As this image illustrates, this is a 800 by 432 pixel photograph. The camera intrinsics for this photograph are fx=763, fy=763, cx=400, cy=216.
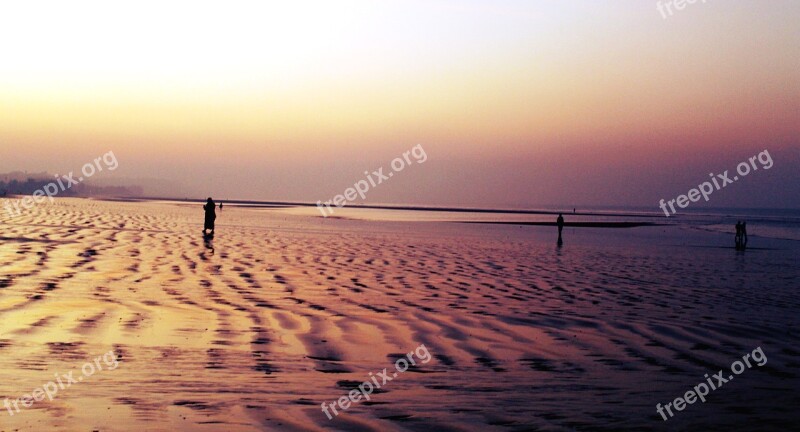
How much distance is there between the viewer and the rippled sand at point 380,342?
A: 7.71 m

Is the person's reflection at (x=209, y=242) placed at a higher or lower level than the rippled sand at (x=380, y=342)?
higher

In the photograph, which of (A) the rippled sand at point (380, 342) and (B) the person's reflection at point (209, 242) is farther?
(B) the person's reflection at point (209, 242)

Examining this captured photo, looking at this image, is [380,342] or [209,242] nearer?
[380,342]

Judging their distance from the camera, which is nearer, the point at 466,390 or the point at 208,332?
the point at 466,390

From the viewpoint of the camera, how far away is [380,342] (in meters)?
11.8

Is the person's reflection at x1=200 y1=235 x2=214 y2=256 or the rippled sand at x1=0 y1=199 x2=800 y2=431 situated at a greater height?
the person's reflection at x1=200 y1=235 x2=214 y2=256

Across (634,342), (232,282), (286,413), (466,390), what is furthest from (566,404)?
(232,282)

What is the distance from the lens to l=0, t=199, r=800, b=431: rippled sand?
7.71 metres

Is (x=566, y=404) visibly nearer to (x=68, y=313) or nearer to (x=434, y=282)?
(x=68, y=313)

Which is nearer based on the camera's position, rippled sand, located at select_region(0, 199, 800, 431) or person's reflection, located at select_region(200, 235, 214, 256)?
rippled sand, located at select_region(0, 199, 800, 431)

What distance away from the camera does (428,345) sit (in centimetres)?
1170

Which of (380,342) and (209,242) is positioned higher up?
(209,242)

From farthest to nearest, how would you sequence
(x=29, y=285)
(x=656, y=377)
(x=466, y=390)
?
(x=29, y=285)
(x=656, y=377)
(x=466, y=390)

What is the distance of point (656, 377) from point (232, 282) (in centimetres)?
1176
